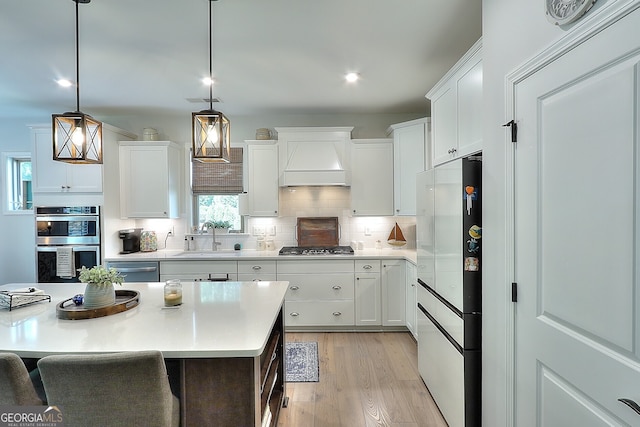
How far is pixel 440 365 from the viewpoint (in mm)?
2193

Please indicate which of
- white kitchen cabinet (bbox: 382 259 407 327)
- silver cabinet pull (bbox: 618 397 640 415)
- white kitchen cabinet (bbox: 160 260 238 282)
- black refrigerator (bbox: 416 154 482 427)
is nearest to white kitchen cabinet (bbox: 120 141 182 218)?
white kitchen cabinet (bbox: 160 260 238 282)

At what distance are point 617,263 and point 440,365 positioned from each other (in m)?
1.52

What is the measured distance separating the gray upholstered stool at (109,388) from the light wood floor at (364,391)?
1.28 m

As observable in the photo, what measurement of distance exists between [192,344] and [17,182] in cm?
484

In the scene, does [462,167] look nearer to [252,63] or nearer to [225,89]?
[252,63]

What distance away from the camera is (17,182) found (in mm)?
4336

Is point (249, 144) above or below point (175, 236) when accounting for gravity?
above

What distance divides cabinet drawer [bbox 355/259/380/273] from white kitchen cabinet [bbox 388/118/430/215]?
26.5 inches

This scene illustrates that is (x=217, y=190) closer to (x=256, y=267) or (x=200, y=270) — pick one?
(x=200, y=270)

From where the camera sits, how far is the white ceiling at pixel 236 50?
2004mm

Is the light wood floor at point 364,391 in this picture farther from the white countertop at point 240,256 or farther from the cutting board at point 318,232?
the cutting board at point 318,232

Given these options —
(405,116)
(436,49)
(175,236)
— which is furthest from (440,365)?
(175,236)

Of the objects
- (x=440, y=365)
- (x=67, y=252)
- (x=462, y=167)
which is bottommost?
(x=440, y=365)

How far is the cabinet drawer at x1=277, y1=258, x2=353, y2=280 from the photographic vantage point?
3.67 m
